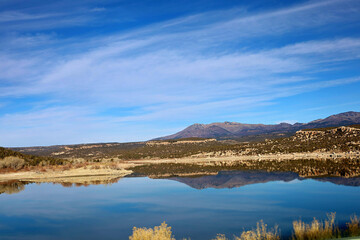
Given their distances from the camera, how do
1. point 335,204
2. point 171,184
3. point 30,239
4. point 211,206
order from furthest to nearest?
1. point 171,184
2. point 211,206
3. point 335,204
4. point 30,239

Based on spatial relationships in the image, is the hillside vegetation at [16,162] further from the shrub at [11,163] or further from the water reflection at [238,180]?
the water reflection at [238,180]

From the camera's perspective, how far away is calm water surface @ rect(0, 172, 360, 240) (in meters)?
14.4

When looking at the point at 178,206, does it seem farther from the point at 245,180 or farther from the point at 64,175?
the point at 64,175

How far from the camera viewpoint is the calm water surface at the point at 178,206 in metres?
14.4

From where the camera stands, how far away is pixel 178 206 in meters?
19.0

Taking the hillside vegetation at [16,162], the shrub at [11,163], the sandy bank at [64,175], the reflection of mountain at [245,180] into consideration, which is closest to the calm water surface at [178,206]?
the reflection of mountain at [245,180]

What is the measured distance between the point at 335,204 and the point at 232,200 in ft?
19.3

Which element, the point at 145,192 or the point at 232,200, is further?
the point at 145,192

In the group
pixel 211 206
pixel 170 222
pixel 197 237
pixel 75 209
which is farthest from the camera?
pixel 75 209

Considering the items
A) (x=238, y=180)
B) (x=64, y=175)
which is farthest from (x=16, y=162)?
(x=238, y=180)

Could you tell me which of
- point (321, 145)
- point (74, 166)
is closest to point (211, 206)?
point (74, 166)

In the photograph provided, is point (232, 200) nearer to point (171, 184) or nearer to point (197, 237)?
point (197, 237)

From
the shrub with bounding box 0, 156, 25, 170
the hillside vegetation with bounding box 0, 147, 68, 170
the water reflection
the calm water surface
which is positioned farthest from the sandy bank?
the calm water surface

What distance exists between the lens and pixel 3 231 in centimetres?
1526
